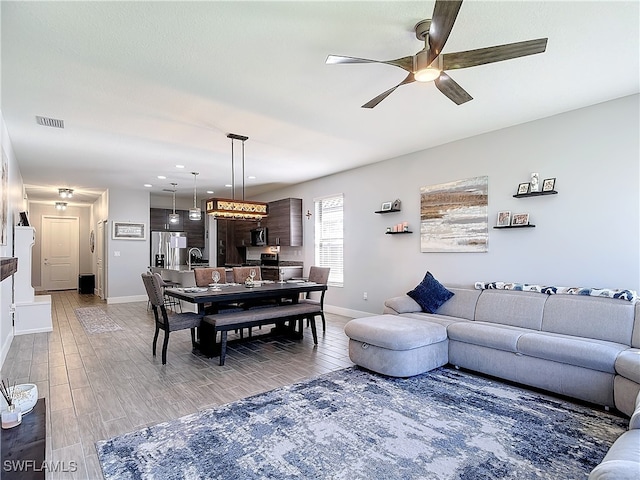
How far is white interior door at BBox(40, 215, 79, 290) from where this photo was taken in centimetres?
1122

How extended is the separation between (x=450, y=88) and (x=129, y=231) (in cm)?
858

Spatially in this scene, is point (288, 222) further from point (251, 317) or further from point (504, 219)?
point (504, 219)

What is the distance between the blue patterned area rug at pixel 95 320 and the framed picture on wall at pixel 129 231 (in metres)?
1.89

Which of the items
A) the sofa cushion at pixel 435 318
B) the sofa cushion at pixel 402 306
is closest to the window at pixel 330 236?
the sofa cushion at pixel 402 306

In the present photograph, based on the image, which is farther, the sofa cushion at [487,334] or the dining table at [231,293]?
the dining table at [231,293]

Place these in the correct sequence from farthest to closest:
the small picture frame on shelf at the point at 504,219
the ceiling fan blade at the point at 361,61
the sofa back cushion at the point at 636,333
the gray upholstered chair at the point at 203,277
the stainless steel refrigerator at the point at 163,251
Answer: the stainless steel refrigerator at the point at 163,251
the gray upholstered chair at the point at 203,277
the small picture frame on shelf at the point at 504,219
the sofa back cushion at the point at 636,333
the ceiling fan blade at the point at 361,61

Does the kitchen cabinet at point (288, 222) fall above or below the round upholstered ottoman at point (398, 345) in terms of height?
above

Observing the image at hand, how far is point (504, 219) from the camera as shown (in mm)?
4371

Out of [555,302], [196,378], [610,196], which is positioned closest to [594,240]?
[610,196]

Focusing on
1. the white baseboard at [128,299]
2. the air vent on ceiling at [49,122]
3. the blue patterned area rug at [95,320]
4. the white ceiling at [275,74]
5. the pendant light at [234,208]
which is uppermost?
the white ceiling at [275,74]

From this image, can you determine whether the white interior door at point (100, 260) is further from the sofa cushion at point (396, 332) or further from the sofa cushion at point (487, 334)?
the sofa cushion at point (487, 334)

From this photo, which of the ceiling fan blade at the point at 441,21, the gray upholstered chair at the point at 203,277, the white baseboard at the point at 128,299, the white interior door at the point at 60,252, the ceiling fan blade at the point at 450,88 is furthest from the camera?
the white interior door at the point at 60,252

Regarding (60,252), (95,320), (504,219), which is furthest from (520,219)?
(60,252)

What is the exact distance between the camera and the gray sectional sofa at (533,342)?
2834mm
